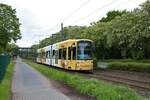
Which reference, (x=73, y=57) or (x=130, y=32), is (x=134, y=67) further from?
(x=130, y=32)

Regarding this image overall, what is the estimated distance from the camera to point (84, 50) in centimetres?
4519

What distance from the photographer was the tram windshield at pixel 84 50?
45.0 m

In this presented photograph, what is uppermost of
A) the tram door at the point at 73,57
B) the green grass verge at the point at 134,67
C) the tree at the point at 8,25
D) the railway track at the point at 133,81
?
the tree at the point at 8,25

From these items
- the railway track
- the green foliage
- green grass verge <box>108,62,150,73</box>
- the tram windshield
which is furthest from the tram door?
the green foliage

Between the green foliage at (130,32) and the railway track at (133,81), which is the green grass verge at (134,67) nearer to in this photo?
the green foliage at (130,32)

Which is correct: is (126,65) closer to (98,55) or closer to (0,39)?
(0,39)

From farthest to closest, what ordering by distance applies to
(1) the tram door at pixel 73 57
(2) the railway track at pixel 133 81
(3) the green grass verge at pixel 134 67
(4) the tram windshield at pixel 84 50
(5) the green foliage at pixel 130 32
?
(5) the green foliage at pixel 130 32
(3) the green grass verge at pixel 134 67
(1) the tram door at pixel 73 57
(4) the tram windshield at pixel 84 50
(2) the railway track at pixel 133 81

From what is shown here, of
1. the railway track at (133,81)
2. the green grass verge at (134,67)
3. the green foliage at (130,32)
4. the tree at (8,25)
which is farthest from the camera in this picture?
the green foliage at (130,32)

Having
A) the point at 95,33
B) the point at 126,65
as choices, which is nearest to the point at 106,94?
the point at 126,65

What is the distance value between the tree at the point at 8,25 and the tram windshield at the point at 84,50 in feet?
19.5

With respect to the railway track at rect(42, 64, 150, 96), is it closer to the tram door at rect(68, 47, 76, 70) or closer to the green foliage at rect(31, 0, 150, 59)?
the tram door at rect(68, 47, 76, 70)

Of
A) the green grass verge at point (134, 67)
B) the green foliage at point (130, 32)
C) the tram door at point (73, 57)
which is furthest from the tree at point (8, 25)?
the green foliage at point (130, 32)

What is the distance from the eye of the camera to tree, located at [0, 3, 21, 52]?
135 ft

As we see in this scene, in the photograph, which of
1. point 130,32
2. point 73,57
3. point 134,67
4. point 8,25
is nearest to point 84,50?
point 73,57
